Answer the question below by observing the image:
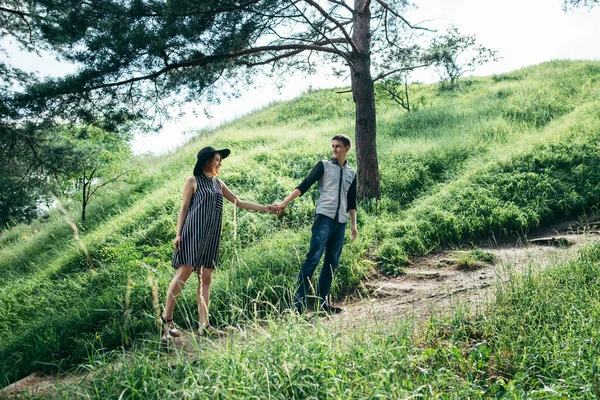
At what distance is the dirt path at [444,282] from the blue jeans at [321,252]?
0.50 meters

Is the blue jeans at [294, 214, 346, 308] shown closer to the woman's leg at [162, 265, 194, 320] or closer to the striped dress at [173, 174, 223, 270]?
the striped dress at [173, 174, 223, 270]

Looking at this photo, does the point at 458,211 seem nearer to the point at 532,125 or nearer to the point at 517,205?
the point at 517,205

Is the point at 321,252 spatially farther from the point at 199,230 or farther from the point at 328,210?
the point at 199,230

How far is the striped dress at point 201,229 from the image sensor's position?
4691 mm

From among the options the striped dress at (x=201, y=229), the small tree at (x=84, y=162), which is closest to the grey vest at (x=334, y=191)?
the striped dress at (x=201, y=229)

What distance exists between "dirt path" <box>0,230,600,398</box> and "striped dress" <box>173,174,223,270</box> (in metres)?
0.91

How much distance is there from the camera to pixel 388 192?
32.0 ft

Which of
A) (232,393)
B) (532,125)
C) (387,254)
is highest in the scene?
(532,125)

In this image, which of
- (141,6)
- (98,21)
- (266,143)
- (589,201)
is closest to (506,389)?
(589,201)

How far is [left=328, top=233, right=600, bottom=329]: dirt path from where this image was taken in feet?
16.5

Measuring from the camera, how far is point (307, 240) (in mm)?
7340

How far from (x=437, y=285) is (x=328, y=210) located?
210 centimetres

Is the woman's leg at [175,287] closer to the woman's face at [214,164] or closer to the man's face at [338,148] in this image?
the woman's face at [214,164]

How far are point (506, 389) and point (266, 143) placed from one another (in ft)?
40.1
